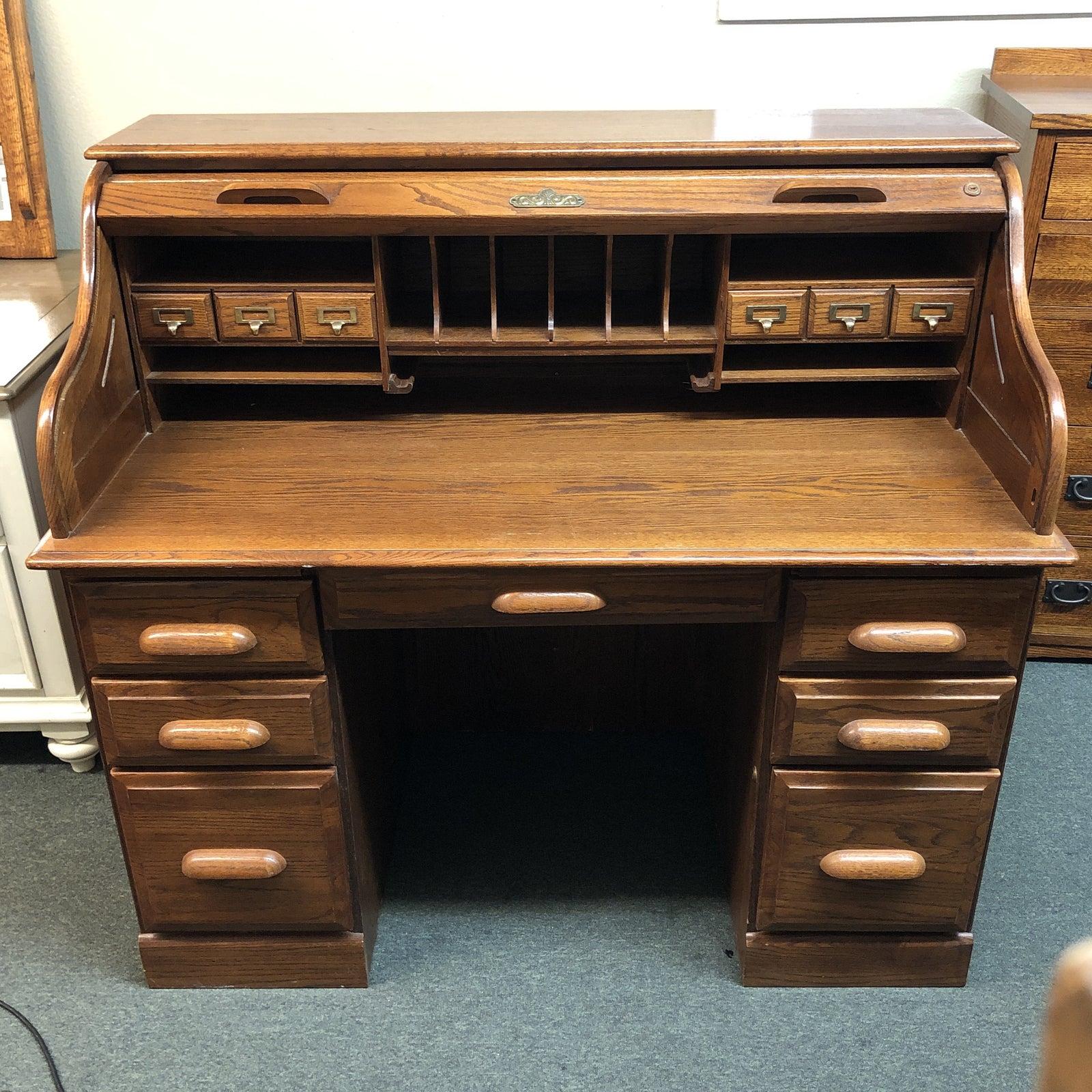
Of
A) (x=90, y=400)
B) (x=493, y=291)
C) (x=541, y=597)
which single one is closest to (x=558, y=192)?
(x=493, y=291)

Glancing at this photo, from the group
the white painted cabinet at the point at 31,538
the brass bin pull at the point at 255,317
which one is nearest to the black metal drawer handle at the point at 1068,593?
the brass bin pull at the point at 255,317

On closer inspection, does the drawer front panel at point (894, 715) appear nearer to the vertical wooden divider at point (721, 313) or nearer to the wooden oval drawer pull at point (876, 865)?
the wooden oval drawer pull at point (876, 865)

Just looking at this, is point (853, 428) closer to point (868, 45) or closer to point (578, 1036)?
point (868, 45)

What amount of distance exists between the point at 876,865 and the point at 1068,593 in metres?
1.04

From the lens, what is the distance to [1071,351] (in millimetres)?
2146

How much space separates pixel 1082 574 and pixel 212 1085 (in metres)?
1.91

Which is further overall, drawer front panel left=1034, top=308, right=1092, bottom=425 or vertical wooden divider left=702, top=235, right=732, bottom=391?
drawer front panel left=1034, top=308, right=1092, bottom=425

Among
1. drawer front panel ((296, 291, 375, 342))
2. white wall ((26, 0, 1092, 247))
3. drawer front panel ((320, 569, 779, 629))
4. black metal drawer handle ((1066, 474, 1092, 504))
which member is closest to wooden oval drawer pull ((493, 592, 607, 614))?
drawer front panel ((320, 569, 779, 629))

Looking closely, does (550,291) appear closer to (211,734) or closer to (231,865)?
(211,734)

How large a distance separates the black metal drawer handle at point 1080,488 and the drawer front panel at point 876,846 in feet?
2.91

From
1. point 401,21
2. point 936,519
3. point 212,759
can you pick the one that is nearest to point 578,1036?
point 212,759

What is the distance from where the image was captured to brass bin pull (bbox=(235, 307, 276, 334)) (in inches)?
66.4

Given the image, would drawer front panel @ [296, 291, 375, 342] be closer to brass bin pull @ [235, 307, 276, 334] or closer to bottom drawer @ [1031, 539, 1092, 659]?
brass bin pull @ [235, 307, 276, 334]

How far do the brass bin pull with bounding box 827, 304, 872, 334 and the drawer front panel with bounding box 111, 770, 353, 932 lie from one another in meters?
1.00
